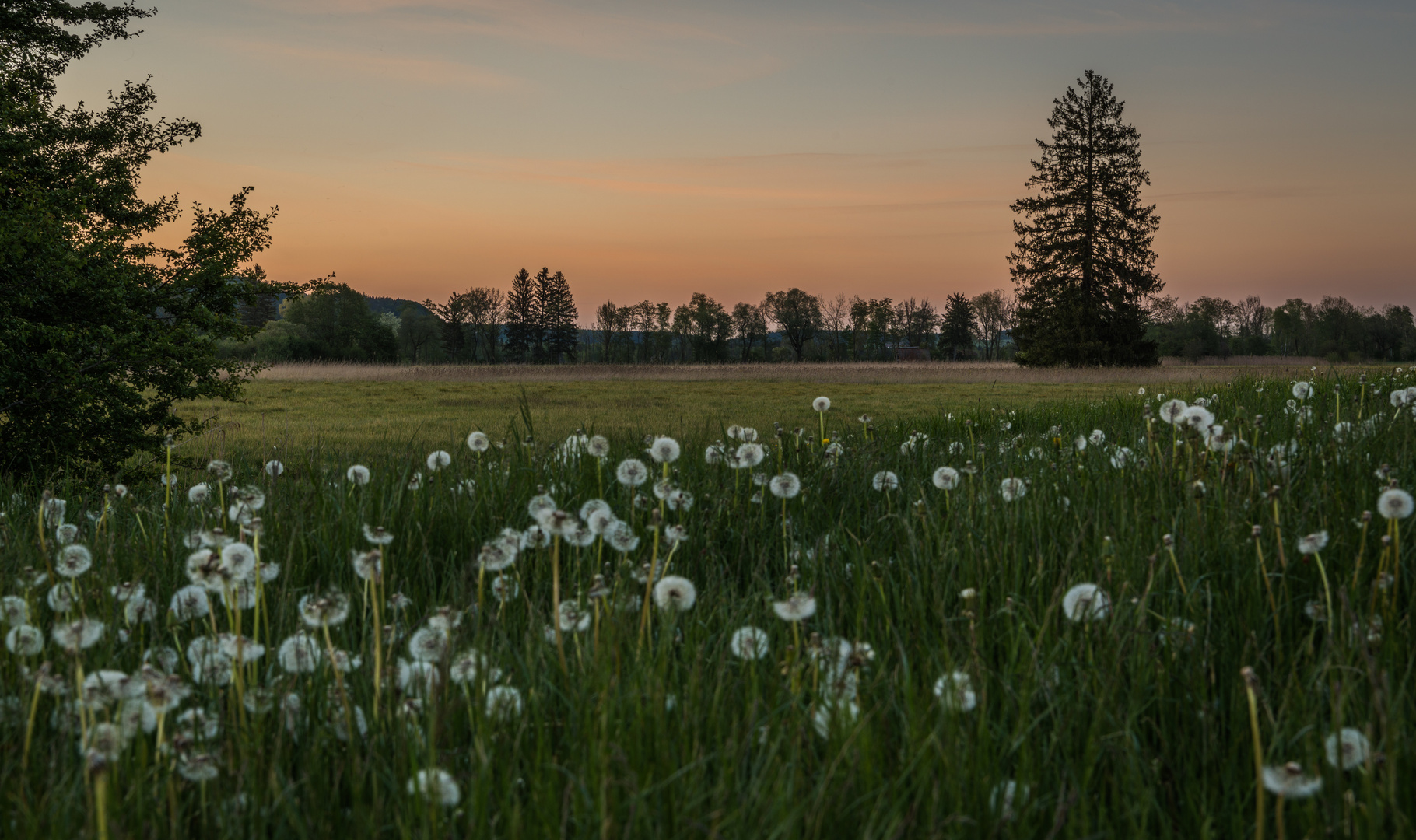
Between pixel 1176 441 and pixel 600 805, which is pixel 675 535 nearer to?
pixel 600 805

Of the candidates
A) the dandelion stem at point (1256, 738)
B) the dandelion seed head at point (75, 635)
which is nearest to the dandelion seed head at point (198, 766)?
the dandelion seed head at point (75, 635)

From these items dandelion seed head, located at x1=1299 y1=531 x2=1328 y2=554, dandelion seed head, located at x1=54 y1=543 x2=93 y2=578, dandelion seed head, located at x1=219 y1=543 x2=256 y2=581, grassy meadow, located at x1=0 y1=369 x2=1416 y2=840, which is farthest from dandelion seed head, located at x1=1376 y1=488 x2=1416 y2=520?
dandelion seed head, located at x1=54 y1=543 x2=93 y2=578

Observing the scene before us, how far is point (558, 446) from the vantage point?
4.73 metres

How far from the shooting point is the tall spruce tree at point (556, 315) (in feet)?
413

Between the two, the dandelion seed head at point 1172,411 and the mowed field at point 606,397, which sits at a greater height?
the dandelion seed head at point 1172,411

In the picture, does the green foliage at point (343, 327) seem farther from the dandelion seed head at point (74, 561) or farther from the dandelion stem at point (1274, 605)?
the dandelion stem at point (1274, 605)

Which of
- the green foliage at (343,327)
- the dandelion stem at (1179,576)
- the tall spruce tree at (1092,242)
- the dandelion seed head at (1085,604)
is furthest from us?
the green foliage at (343,327)

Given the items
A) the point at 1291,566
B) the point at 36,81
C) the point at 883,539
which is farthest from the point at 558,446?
the point at 36,81

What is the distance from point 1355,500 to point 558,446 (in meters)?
3.58

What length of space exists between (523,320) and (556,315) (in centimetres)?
502

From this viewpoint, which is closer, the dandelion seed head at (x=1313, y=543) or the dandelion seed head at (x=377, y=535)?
the dandelion seed head at (x=1313, y=543)

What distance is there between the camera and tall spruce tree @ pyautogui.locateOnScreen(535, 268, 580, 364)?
413ft

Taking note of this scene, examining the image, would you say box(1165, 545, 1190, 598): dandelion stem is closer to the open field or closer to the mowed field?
the mowed field

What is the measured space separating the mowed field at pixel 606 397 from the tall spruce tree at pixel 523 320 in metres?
80.9
